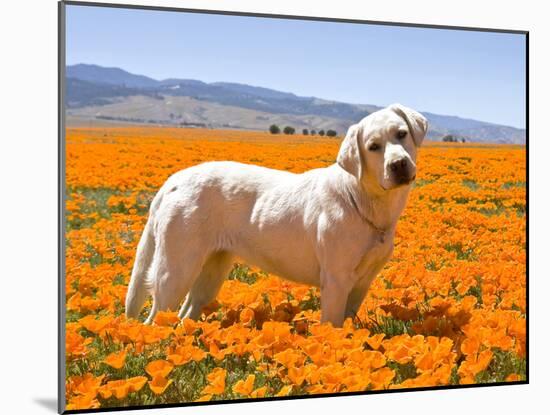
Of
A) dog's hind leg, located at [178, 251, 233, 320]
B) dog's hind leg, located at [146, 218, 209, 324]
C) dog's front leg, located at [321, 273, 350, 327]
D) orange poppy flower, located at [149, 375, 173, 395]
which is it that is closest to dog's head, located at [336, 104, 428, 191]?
dog's front leg, located at [321, 273, 350, 327]

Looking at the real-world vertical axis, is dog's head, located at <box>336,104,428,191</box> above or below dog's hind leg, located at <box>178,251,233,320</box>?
above

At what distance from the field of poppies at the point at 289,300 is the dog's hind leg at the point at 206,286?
69 mm

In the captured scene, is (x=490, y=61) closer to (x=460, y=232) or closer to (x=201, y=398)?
(x=460, y=232)

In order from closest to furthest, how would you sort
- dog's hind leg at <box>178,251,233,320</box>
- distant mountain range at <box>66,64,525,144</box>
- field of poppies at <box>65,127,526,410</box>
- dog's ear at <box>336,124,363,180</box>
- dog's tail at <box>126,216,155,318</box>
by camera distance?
1. field of poppies at <box>65,127,526,410</box>
2. dog's ear at <box>336,124,363,180</box>
3. distant mountain range at <box>66,64,525,144</box>
4. dog's tail at <box>126,216,155,318</box>
5. dog's hind leg at <box>178,251,233,320</box>

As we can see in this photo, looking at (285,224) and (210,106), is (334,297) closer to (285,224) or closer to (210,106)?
(285,224)

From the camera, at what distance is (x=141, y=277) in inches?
210

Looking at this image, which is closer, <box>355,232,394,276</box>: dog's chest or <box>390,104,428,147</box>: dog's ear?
<box>390,104,428,147</box>: dog's ear

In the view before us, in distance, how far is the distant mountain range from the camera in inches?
192

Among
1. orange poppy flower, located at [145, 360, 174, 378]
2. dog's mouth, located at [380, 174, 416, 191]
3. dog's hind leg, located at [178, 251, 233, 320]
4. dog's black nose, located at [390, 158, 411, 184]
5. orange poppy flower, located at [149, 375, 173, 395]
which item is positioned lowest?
orange poppy flower, located at [149, 375, 173, 395]

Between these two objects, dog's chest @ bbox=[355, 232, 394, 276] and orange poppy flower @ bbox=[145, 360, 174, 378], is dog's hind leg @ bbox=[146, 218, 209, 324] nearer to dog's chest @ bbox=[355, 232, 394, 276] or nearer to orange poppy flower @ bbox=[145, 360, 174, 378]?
orange poppy flower @ bbox=[145, 360, 174, 378]

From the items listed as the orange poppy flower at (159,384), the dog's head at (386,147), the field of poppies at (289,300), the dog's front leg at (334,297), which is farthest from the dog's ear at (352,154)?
the orange poppy flower at (159,384)

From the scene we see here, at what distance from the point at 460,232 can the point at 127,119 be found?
2.58m

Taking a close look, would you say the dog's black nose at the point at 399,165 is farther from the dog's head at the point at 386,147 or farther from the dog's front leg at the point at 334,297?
the dog's front leg at the point at 334,297

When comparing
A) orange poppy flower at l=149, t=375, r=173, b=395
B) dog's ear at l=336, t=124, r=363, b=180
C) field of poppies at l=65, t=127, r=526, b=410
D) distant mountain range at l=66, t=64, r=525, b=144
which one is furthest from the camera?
distant mountain range at l=66, t=64, r=525, b=144
